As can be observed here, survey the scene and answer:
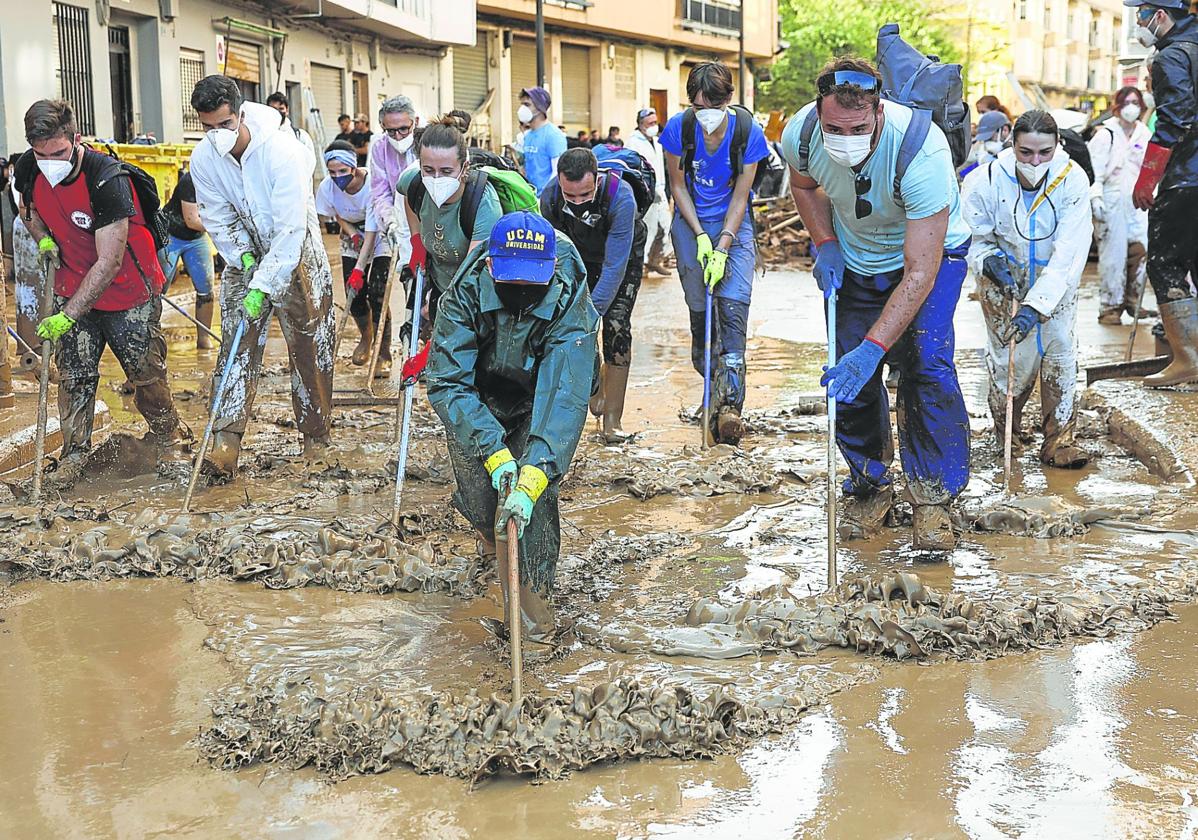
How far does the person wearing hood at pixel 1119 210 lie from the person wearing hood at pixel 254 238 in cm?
693

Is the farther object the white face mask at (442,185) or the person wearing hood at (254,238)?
the person wearing hood at (254,238)

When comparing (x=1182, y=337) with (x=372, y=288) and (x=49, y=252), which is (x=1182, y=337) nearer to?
(x=372, y=288)

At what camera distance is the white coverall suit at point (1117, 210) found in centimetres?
1127

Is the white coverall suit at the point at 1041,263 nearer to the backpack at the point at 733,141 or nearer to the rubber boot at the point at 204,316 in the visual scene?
the backpack at the point at 733,141

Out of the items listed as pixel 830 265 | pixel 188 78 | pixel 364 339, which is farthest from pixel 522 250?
pixel 188 78

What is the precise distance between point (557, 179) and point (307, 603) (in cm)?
301

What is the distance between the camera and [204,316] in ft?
34.9

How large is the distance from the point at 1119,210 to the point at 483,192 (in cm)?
730

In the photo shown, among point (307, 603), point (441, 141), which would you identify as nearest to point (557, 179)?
point (441, 141)

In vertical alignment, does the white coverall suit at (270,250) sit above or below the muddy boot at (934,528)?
above

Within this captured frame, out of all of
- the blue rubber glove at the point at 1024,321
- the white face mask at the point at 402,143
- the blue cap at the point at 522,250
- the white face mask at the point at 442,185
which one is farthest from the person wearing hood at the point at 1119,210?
the blue cap at the point at 522,250

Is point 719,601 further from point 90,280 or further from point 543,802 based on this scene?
point 90,280

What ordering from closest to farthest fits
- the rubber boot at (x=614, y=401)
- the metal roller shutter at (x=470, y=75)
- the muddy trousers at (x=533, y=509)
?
the muddy trousers at (x=533, y=509) < the rubber boot at (x=614, y=401) < the metal roller shutter at (x=470, y=75)

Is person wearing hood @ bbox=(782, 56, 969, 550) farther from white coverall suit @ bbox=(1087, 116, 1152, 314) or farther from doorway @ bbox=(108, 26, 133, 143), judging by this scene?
doorway @ bbox=(108, 26, 133, 143)
